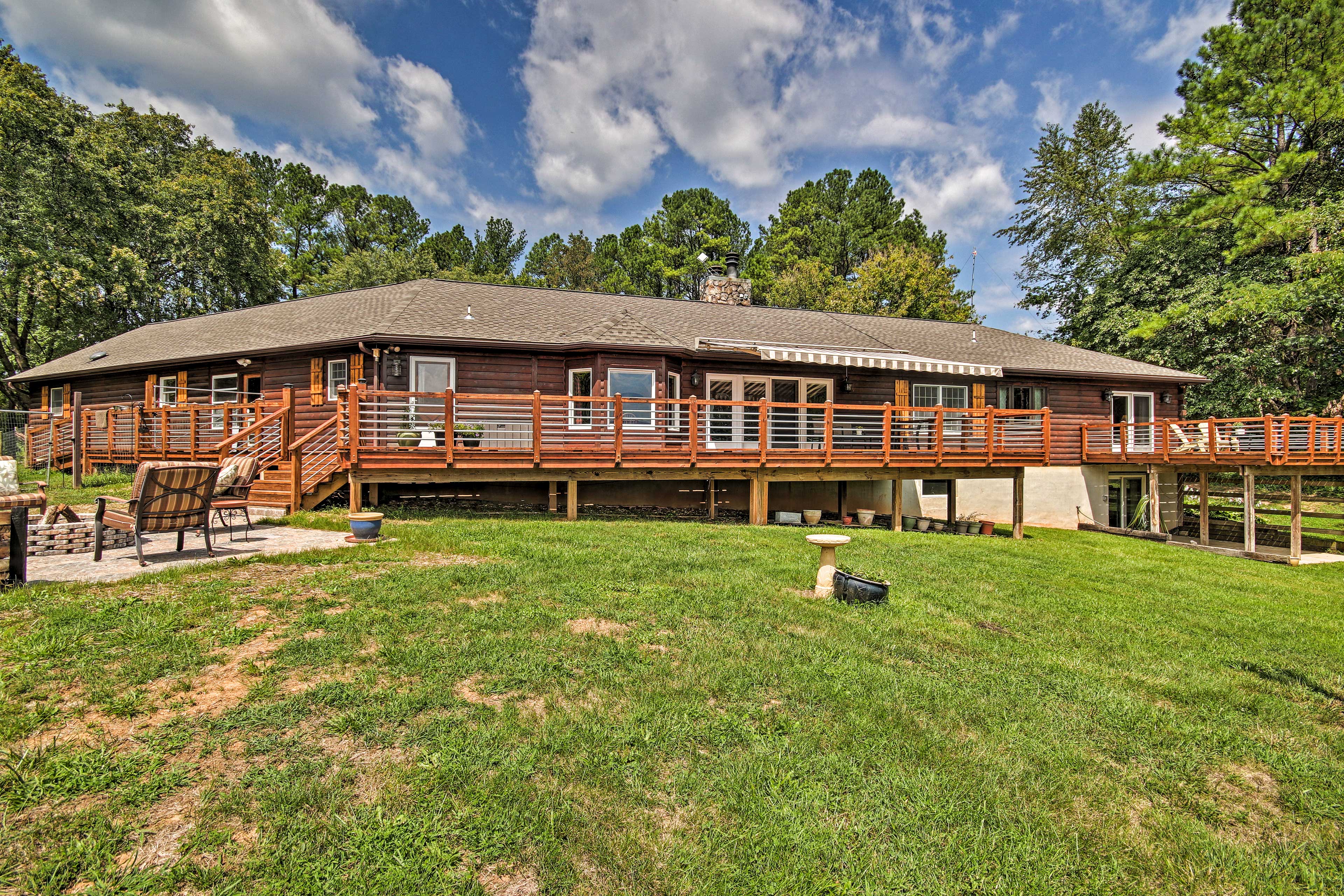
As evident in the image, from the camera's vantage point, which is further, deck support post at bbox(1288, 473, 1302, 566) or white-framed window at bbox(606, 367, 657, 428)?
deck support post at bbox(1288, 473, 1302, 566)

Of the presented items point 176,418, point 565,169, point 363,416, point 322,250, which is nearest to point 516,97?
point 565,169

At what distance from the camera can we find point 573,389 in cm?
1506

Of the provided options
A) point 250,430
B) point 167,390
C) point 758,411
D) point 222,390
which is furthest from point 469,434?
point 167,390

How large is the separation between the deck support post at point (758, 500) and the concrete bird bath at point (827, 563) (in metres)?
6.23

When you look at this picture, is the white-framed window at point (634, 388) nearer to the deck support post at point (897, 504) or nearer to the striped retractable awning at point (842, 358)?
the striped retractable awning at point (842, 358)

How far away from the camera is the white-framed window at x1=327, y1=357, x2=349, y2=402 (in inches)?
592

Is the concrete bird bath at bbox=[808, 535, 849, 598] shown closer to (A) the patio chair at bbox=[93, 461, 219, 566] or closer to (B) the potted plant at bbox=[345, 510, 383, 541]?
(B) the potted plant at bbox=[345, 510, 383, 541]

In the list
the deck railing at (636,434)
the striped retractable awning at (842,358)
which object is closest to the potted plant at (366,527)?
the deck railing at (636,434)

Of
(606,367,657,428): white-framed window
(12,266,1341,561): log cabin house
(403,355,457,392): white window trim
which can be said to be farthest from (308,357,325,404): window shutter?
(606,367,657,428): white-framed window

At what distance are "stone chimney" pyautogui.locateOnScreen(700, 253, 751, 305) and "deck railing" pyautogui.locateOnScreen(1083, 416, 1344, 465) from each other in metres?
12.4

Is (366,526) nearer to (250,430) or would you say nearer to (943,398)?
(250,430)

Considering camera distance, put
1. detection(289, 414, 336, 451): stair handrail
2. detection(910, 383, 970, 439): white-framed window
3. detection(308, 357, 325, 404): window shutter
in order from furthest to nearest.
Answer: detection(910, 383, 970, 439): white-framed window < detection(308, 357, 325, 404): window shutter < detection(289, 414, 336, 451): stair handrail

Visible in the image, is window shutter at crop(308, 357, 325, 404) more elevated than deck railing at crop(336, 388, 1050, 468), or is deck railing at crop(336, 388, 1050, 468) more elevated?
window shutter at crop(308, 357, 325, 404)

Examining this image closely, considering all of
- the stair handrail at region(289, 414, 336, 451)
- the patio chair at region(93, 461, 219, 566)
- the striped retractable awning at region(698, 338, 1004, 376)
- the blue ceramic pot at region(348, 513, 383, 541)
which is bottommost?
the blue ceramic pot at region(348, 513, 383, 541)
